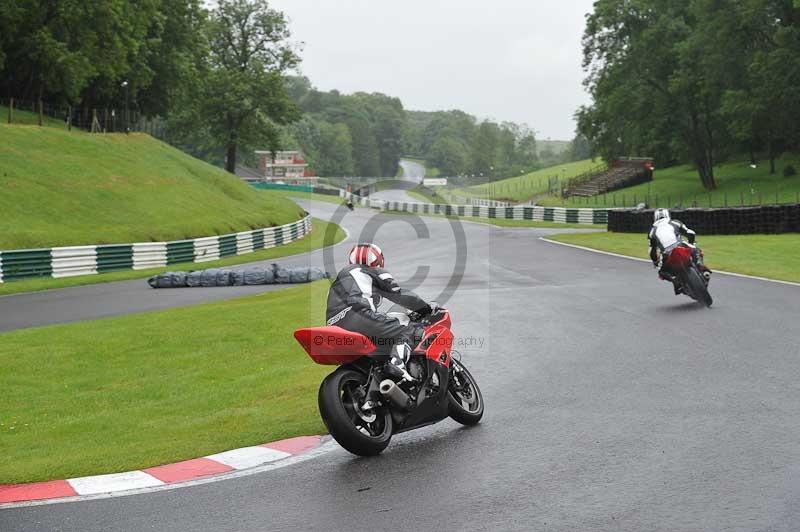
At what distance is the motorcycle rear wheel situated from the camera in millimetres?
16281

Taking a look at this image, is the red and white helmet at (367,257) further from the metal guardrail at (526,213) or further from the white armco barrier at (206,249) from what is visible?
the metal guardrail at (526,213)

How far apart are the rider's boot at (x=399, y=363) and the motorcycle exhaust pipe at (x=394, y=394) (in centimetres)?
10

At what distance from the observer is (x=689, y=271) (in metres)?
16.4

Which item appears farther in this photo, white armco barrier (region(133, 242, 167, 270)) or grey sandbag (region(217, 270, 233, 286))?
white armco barrier (region(133, 242, 167, 270))

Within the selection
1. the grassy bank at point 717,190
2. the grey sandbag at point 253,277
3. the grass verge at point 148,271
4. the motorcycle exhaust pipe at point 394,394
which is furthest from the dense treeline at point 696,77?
the motorcycle exhaust pipe at point 394,394

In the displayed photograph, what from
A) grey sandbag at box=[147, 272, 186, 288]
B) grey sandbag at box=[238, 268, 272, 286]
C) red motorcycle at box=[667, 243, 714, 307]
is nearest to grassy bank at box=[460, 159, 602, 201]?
grey sandbag at box=[238, 268, 272, 286]

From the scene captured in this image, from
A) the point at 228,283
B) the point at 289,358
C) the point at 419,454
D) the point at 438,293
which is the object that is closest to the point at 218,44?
the point at 228,283

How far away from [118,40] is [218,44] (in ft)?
97.0

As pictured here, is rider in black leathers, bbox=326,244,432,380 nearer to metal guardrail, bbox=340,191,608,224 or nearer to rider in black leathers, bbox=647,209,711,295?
rider in black leathers, bbox=647,209,711,295

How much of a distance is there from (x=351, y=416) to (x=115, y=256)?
2571 centimetres

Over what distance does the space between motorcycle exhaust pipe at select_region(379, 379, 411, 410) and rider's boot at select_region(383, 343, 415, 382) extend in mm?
102

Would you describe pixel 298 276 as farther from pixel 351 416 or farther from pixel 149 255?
pixel 351 416

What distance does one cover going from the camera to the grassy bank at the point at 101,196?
36531 millimetres

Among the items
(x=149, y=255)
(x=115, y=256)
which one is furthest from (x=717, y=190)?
(x=115, y=256)
